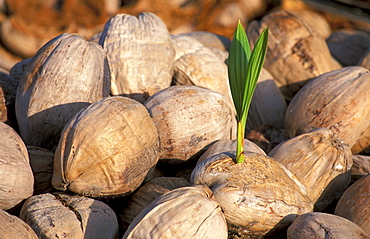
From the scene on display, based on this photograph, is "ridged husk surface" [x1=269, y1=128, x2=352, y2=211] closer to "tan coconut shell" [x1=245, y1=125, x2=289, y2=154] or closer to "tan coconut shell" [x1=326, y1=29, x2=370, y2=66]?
"tan coconut shell" [x1=245, y1=125, x2=289, y2=154]

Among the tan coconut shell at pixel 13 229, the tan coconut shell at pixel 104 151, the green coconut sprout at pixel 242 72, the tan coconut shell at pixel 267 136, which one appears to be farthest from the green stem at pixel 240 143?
the tan coconut shell at pixel 13 229

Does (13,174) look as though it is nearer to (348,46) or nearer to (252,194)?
(252,194)

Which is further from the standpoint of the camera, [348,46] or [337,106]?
[348,46]

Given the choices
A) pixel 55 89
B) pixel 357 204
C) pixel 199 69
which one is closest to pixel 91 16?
pixel 199 69

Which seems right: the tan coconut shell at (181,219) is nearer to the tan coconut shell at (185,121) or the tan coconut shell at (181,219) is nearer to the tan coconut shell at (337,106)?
the tan coconut shell at (185,121)

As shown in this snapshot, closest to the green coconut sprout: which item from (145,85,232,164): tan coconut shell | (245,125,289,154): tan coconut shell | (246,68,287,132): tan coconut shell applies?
(145,85,232,164): tan coconut shell

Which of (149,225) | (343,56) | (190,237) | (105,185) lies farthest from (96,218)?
(343,56)
